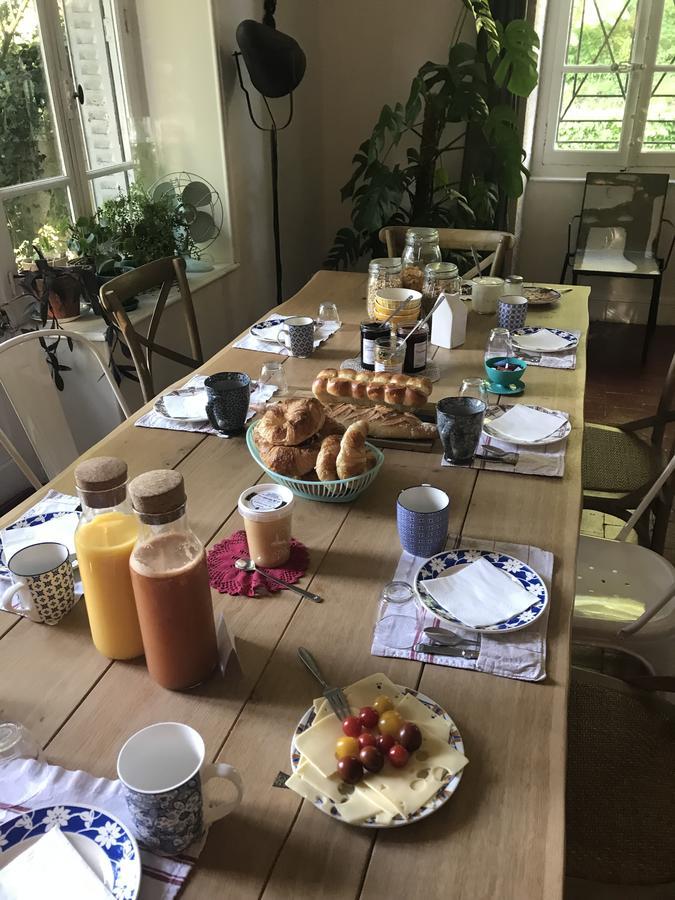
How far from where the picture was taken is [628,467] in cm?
203

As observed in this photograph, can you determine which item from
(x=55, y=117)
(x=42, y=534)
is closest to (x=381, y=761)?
(x=42, y=534)

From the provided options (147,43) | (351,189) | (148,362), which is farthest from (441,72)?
(148,362)

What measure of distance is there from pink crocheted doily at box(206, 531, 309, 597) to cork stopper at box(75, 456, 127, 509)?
0.28 meters

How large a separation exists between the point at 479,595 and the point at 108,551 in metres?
0.51

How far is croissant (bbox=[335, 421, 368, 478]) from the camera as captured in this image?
122cm

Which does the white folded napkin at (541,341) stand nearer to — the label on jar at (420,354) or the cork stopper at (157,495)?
the label on jar at (420,354)

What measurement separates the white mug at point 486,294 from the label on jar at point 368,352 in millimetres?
616

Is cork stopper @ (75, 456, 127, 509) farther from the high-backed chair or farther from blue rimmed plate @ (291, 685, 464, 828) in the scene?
the high-backed chair

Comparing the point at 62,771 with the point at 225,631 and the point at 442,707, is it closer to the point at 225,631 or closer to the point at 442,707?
the point at 225,631

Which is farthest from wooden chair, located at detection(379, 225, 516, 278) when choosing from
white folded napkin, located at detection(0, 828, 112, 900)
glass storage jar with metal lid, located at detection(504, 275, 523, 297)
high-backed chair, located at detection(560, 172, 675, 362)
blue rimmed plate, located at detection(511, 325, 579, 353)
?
white folded napkin, located at detection(0, 828, 112, 900)

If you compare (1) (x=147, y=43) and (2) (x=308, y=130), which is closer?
(1) (x=147, y=43)

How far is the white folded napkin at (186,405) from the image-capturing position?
5.25 feet

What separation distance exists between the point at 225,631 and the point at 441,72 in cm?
339

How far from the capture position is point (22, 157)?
98.9 inches
